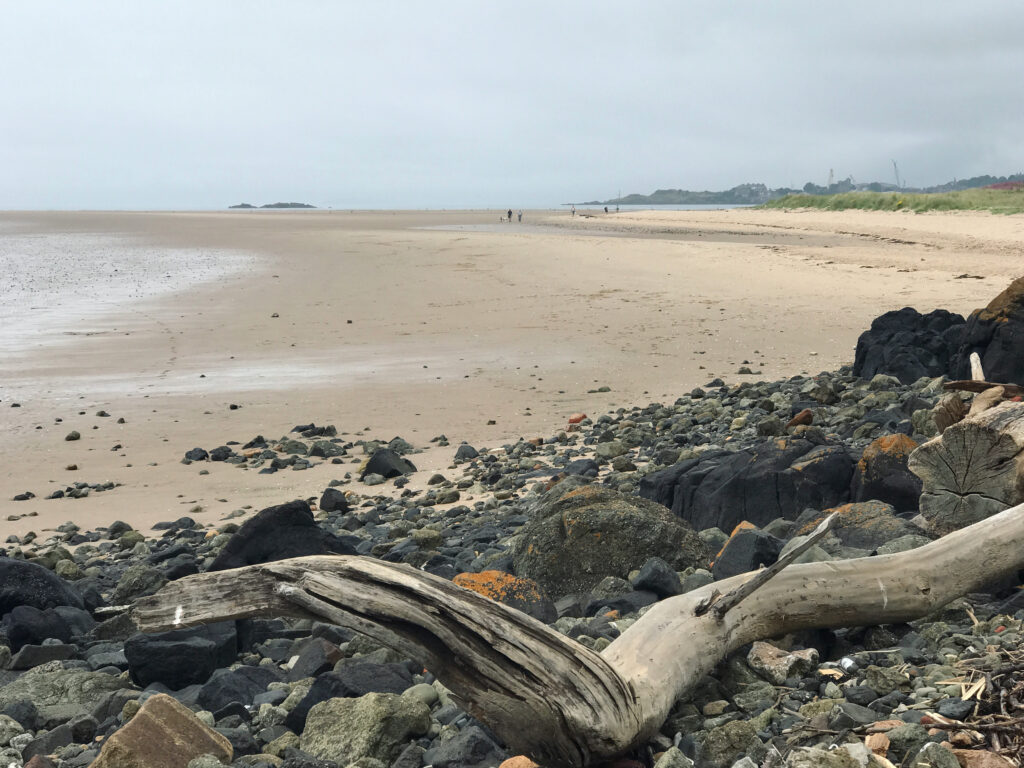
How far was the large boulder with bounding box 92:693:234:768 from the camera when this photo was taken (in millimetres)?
3246

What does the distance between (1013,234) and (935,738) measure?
32.0m

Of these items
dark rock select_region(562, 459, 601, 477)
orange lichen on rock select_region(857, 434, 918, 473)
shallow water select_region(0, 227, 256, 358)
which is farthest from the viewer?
shallow water select_region(0, 227, 256, 358)

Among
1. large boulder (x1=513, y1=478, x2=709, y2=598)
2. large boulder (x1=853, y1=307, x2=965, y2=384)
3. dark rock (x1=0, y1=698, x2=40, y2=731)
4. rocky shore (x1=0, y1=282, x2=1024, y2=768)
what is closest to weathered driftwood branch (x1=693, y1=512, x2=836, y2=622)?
rocky shore (x1=0, y1=282, x2=1024, y2=768)

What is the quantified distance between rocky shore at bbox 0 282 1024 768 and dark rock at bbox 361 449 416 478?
2 centimetres

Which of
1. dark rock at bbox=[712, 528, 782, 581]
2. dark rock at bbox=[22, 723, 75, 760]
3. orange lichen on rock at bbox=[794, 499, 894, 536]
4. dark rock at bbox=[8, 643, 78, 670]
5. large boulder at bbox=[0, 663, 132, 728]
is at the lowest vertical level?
dark rock at bbox=[8, 643, 78, 670]

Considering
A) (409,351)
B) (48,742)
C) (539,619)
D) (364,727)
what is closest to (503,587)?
(539,619)

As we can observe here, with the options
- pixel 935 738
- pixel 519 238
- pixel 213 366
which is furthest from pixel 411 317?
pixel 519 238

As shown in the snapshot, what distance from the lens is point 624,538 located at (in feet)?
18.2

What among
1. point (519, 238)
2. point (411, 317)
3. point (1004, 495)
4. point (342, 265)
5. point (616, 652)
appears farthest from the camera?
point (519, 238)

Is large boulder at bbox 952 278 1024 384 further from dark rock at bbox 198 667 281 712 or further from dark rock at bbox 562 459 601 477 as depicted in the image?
dark rock at bbox 198 667 281 712

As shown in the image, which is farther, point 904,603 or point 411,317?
point 411,317

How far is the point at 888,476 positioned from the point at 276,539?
3.91 metres

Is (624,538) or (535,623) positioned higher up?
(535,623)

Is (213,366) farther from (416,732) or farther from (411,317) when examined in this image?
(416,732)
